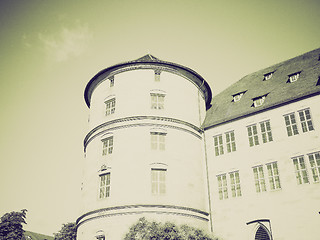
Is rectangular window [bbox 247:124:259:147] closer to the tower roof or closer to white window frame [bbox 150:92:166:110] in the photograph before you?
the tower roof

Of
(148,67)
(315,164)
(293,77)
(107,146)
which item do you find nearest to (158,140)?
(107,146)

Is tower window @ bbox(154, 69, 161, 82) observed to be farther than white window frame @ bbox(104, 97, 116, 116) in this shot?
Yes

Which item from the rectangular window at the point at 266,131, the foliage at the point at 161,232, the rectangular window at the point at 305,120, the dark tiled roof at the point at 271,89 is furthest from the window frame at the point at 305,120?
the foliage at the point at 161,232

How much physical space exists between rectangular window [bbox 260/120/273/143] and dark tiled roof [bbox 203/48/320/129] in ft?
4.22

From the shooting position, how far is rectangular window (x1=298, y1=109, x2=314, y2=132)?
22.9 m

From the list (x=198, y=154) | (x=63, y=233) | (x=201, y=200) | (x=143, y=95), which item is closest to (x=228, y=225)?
(x=201, y=200)

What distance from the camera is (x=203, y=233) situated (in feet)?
67.4

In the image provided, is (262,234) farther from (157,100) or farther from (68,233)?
(68,233)

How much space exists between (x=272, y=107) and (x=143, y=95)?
11164 mm

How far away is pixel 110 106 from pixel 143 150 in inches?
242

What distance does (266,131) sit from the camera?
25.1 meters

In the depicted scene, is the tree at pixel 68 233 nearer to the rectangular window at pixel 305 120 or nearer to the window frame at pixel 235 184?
the window frame at pixel 235 184

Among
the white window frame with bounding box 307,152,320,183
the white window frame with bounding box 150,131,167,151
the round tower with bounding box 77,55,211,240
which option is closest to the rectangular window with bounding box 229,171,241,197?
the round tower with bounding box 77,55,211,240

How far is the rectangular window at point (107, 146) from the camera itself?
2609 centimetres
